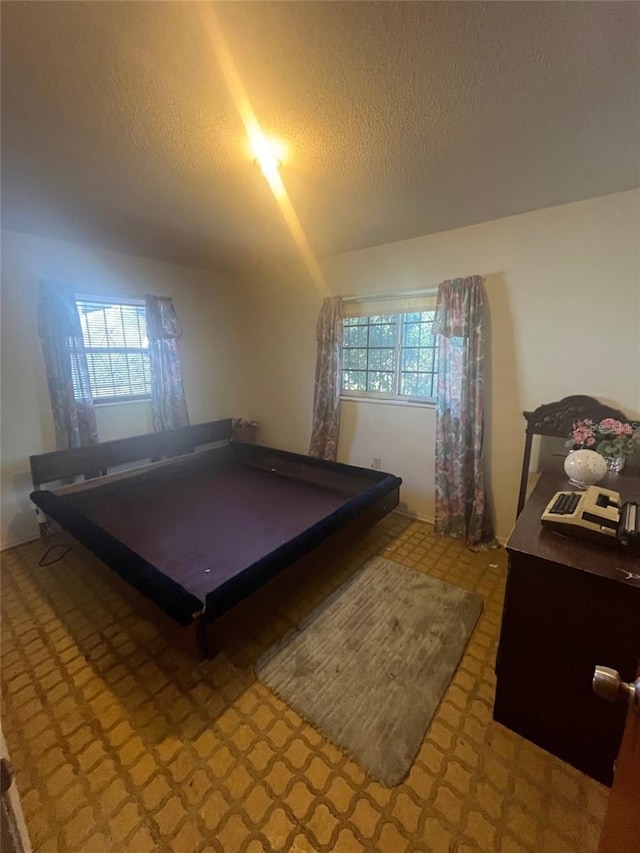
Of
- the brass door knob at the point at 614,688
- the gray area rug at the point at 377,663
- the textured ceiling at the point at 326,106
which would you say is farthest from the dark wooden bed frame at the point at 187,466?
the textured ceiling at the point at 326,106

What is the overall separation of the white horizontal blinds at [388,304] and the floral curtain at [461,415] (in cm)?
24

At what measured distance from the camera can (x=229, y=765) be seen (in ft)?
4.24

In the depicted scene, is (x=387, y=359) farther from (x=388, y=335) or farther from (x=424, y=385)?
(x=424, y=385)

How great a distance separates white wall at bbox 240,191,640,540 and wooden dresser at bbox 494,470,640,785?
4.74 feet

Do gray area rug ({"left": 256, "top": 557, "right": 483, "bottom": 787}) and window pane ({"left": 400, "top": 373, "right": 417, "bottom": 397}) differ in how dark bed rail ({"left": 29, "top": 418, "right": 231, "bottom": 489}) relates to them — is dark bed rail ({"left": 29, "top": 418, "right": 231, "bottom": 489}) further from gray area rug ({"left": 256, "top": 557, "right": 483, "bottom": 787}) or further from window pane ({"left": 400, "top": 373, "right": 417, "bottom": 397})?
gray area rug ({"left": 256, "top": 557, "right": 483, "bottom": 787})

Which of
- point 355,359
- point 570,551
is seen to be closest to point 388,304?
point 355,359

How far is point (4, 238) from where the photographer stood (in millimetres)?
2641

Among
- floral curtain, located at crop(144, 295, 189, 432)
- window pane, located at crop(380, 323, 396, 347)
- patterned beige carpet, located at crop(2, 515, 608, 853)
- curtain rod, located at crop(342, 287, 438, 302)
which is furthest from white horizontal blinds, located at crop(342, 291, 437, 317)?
patterned beige carpet, located at crop(2, 515, 608, 853)

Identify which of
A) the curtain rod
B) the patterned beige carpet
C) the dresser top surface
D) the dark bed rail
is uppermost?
the curtain rod

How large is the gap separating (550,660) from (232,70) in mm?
2383

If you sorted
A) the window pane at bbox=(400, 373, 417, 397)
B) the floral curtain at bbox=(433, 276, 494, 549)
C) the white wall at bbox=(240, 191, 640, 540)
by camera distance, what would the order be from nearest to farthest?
the white wall at bbox=(240, 191, 640, 540)
the floral curtain at bbox=(433, 276, 494, 549)
the window pane at bbox=(400, 373, 417, 397)

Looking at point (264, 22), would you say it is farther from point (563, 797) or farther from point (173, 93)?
point (563, 797)

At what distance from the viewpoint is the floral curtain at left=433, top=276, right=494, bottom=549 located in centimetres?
259

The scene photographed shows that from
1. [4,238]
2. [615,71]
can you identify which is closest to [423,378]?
[615,71]
